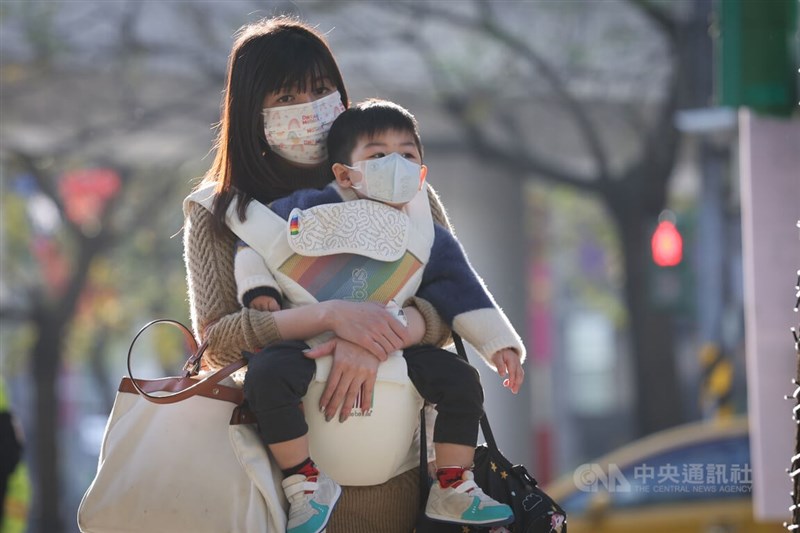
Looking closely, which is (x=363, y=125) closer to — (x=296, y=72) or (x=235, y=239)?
(x=296, y=72)

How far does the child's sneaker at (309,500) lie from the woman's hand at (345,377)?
0.12m

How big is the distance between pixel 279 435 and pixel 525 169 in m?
7.38

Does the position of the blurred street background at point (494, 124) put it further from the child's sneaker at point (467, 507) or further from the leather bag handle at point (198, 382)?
the child's sneaker at point (467, 507)

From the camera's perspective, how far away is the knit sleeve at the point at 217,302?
7.61ft

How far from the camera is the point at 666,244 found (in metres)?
9.57

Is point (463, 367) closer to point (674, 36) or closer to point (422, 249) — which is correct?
point (422, 249)

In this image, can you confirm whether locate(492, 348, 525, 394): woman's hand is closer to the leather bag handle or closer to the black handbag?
the black handbag

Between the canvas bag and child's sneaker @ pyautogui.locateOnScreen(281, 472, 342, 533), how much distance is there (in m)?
0.03

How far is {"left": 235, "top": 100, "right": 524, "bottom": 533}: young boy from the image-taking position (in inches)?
88.7

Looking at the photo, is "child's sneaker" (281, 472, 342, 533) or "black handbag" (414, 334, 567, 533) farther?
"black handbag" (414, 334, 567, 533)

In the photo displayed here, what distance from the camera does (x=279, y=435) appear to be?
2232mm

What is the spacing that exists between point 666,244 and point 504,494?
7.45m

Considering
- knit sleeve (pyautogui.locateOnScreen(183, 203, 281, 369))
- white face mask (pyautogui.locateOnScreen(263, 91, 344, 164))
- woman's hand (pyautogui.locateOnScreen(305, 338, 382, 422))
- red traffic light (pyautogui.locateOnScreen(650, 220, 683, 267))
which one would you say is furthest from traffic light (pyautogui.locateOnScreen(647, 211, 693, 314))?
woman's hand (pyautogui.locateOnScreen(305, 338, 382, 422))

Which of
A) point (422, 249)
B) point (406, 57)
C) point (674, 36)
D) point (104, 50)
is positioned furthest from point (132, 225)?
point (422, 249)
